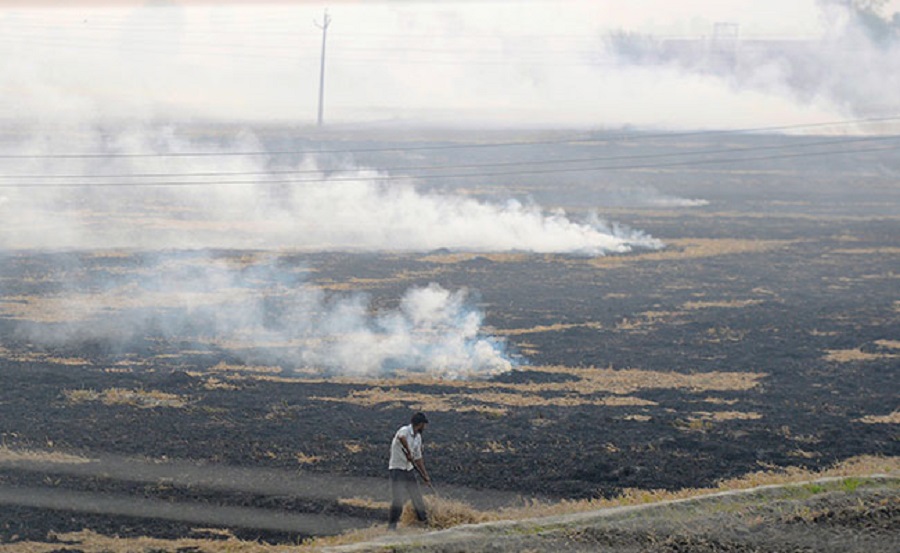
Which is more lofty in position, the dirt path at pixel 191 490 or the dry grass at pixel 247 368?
the dirt path at pixel 191 490

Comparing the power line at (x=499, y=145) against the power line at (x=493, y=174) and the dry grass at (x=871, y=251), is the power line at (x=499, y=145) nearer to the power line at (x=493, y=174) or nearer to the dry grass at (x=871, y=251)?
the power line at (x=493, y=174)

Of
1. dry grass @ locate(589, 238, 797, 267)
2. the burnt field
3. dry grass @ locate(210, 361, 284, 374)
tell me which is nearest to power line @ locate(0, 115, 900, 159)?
the burnt field

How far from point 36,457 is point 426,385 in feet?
32.6

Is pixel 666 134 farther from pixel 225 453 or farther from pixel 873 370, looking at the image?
pixel 225 453

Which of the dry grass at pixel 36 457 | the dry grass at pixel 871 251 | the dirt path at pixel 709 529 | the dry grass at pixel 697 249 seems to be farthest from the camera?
the dry grass at pixel 871 251

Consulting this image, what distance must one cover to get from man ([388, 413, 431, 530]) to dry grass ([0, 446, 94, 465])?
703cm

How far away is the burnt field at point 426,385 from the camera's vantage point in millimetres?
20422

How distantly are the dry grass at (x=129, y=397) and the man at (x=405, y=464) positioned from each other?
9986 millimetres

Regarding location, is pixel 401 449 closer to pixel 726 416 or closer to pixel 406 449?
pixel 406 449

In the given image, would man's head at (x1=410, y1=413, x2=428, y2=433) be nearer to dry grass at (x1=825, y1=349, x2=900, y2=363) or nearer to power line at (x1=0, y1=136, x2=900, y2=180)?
dry grass at (x1=825, y1=349, x2=900, y2=363)

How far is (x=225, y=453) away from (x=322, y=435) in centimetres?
228

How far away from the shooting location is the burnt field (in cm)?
2042

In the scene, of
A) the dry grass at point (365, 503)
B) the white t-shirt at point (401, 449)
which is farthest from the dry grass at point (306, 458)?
the white t-shirt at point (401, 449)

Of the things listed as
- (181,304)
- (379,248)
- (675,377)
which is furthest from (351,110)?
(675,377)
